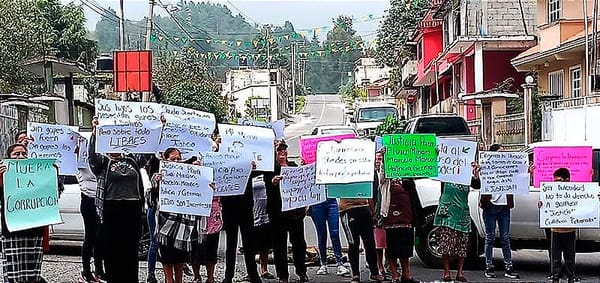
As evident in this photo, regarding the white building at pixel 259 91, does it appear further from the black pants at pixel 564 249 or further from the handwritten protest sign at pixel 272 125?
the black pants at pixel 564 249

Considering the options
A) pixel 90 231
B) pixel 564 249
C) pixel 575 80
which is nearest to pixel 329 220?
pixel 564 249

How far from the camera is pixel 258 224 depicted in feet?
34.4

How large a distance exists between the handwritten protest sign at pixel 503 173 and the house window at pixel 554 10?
1747 centimetres

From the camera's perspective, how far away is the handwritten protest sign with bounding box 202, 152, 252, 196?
9.81 meters

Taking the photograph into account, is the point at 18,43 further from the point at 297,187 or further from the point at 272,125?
the point at 297,187

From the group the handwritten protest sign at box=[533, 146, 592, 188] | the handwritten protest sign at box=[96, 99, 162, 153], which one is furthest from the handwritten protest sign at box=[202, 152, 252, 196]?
the handwritten protest sign at box=[533, 146, 592, 188]

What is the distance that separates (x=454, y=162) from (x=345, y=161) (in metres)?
1.33

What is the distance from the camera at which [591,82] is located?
77.1ft

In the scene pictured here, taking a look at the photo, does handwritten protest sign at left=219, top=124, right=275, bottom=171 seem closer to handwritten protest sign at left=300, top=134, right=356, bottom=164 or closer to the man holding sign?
handwritten protest sign at left=300, top=134, right=356, bottom=164

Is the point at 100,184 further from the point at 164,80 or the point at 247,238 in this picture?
the point at 164,80

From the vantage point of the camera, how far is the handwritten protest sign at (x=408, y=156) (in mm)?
10164

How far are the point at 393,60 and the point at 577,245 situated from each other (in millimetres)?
53244

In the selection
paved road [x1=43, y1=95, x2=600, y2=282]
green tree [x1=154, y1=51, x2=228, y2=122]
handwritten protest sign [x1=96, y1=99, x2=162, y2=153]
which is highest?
green tree [x1=154, y1=51, x2=228, y2=122]

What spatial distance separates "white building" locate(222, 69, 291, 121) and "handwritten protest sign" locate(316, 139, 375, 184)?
60.5 m
